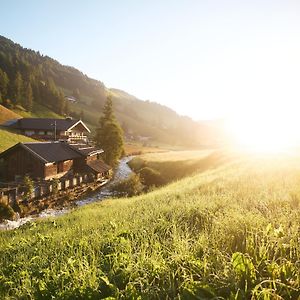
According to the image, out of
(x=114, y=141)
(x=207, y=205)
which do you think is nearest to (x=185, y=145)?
(x=114, y=141)

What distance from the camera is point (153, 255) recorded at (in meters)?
5.59

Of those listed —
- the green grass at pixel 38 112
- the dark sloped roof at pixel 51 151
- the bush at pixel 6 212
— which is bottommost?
the bush at pixel 6 212

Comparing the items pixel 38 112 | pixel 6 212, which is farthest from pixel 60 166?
pixel 38 112

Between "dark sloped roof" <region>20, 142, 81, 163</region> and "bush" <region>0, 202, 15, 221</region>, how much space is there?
10.7 m

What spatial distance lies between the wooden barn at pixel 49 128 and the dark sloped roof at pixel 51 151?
22.1 m

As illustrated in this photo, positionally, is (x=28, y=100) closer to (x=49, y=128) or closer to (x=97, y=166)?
(x=49, y=128)

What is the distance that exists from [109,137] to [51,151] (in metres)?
16.3

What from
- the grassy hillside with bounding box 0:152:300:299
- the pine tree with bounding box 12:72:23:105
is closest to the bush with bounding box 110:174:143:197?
the grassy hillside with bounding box 0:152:300:299

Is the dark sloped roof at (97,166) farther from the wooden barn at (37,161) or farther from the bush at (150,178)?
the bush at (150,178)

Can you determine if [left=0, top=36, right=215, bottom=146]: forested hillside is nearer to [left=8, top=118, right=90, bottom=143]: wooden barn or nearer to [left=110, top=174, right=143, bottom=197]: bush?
[left=8, top=118, right=90, bottom=143]: wooden barn

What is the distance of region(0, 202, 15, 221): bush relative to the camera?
25.4m

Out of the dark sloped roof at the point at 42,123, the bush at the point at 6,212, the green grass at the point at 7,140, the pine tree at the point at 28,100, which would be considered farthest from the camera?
the pine tree at the point at 28,100

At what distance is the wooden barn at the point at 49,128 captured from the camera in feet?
221

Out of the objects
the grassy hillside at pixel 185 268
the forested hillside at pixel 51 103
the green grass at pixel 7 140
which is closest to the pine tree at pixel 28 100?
the forested hillside at pixel 51 103
